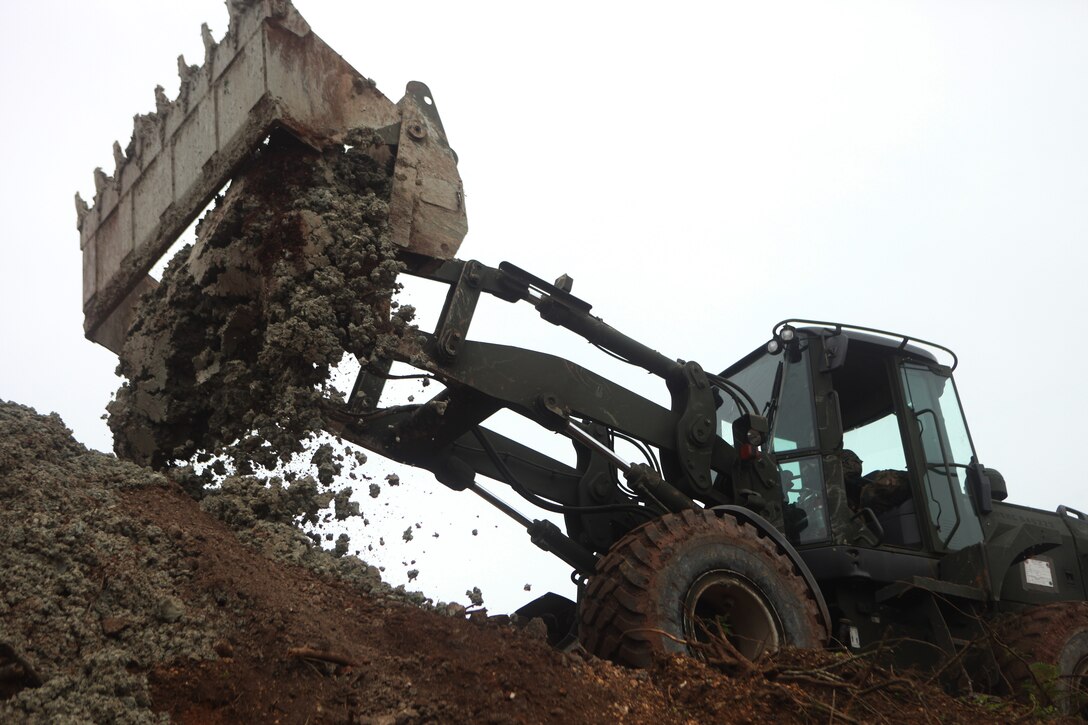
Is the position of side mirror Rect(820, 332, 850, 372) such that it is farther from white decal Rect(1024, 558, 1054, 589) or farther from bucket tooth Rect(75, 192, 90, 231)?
bucket tooth Rect(75, 192, 90, 231)

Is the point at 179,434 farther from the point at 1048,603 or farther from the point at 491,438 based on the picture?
the point at 1048,603

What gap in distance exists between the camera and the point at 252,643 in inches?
145

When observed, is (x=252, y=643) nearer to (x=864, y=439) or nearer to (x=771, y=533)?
(x=771, y=533)

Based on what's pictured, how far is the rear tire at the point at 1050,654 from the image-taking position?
568 cm

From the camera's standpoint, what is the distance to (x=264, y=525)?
4543 mm

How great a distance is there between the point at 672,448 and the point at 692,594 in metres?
1.16

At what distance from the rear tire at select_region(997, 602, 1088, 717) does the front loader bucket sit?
3.74 metres

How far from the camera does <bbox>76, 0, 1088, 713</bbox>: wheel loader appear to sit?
503 centimetres

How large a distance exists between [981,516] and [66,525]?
5235 millimetres

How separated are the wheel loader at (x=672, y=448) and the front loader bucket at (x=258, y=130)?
0.04 feet

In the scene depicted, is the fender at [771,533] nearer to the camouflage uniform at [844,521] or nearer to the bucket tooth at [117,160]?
the camouflage uniform at [844,521]

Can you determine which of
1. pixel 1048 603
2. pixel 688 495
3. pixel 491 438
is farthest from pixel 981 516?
pixel 491 438

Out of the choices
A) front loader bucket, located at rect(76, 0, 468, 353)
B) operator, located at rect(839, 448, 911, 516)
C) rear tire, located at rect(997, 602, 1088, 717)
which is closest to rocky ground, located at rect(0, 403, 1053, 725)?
rear tire, located at rect(997, 602, 1088, 717)

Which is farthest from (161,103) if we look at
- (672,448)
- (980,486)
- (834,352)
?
(980,486)
